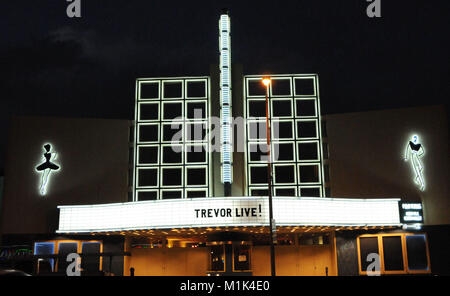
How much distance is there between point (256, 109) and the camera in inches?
1040

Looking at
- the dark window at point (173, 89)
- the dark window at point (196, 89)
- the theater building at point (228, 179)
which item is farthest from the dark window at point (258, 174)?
the dark window at point (173, 89)

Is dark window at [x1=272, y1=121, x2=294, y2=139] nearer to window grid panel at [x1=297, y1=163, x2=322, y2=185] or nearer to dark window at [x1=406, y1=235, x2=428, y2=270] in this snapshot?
window grid panel at [x1=297, y1=163, x2=322, y2=185]

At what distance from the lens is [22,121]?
25359 mm

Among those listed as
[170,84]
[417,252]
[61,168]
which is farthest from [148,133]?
[417,252]

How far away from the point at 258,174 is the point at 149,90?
24.2ft

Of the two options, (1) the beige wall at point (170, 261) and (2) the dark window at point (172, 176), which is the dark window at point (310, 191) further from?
(2) the dark window at point (172, 176)

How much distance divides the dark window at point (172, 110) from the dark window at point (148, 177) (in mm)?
2946

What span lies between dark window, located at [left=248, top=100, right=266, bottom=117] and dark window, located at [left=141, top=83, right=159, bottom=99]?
5015 mm

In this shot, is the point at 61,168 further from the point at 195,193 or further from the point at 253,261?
the point at 253,261

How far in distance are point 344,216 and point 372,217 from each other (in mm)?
1432

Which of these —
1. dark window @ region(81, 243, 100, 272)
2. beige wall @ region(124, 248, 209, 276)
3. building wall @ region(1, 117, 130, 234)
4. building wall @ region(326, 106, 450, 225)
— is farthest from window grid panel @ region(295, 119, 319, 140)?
dark window @ region(81, 243, 100, 272)

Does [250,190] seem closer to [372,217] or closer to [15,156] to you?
[372,217]
